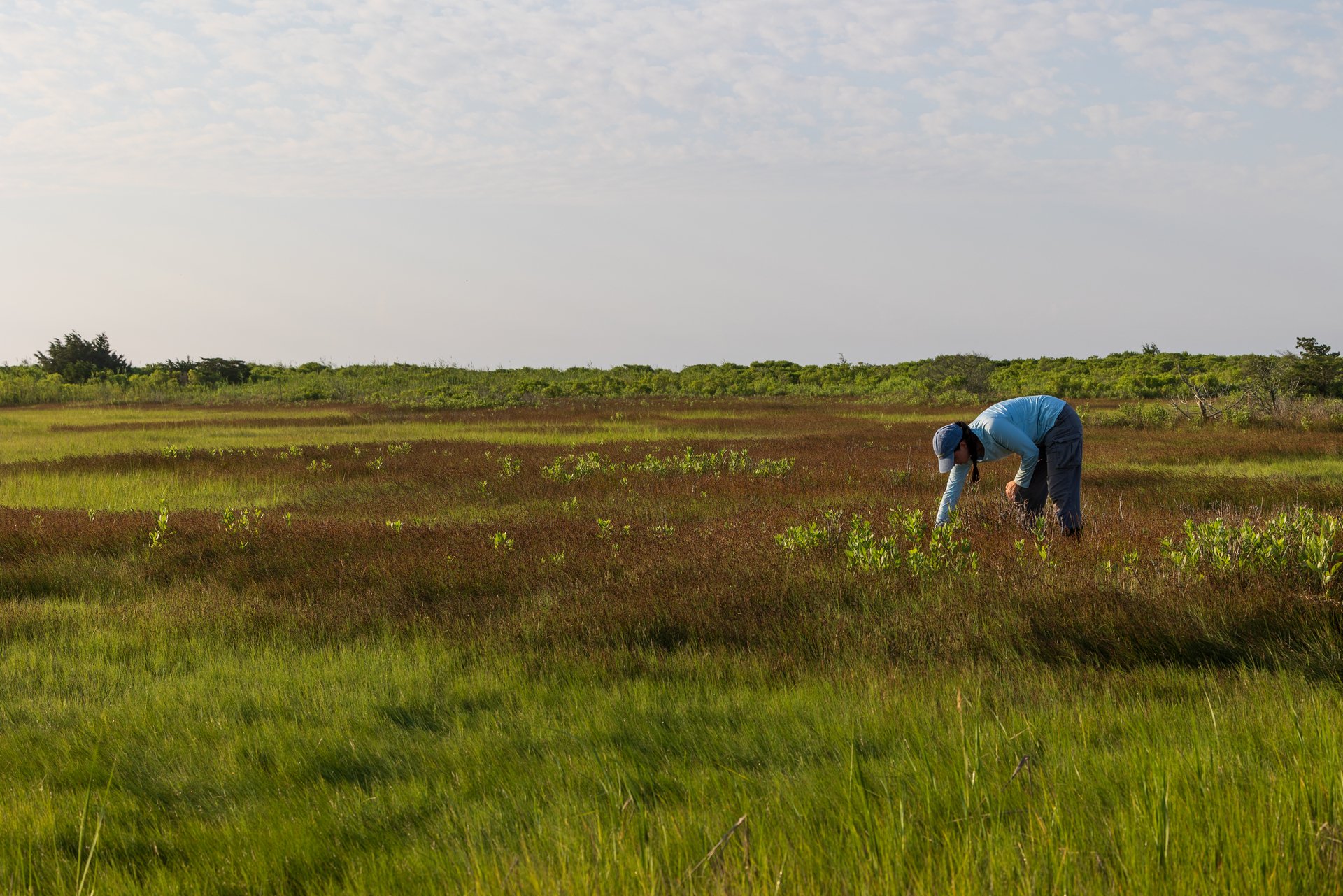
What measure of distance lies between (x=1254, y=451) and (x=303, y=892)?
61.0 ft

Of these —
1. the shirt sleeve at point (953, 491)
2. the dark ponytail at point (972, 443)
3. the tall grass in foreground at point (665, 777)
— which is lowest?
the tall grass in foreground at point (665, 777)

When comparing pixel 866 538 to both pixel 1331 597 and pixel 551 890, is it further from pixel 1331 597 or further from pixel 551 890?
pixel 551 890

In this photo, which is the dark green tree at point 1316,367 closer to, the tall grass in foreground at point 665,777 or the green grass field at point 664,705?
the green grass field at point 664,705

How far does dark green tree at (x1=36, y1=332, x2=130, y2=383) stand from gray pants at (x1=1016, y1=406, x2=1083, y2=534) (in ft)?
225

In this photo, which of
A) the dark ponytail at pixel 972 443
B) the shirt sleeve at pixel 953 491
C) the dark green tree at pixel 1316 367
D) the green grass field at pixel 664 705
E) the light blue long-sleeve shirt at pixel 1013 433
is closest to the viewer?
the green grass field at pixel 664 705

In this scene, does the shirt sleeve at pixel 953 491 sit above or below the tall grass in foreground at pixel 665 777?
above

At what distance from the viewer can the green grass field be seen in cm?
217

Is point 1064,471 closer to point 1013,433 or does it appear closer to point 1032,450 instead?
point 1032,450

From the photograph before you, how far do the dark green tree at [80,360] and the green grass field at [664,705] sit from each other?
201 ft

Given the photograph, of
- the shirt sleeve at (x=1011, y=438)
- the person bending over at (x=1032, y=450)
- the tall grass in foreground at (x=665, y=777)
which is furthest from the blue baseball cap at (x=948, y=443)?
the tall grass in foreground at (x=665, y=777)

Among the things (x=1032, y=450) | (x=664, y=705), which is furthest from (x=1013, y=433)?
(x=664, y=705)

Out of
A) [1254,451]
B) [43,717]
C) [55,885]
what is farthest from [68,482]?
[1254,451]

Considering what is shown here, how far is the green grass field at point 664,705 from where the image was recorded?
2.17 metres

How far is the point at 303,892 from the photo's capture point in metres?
2.44
